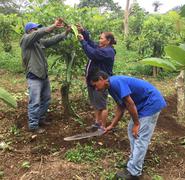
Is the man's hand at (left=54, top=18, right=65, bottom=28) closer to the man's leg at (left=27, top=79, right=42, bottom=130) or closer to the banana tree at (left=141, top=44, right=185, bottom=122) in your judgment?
the man's leg at (left=27, top=79, right=42, bottom=130)

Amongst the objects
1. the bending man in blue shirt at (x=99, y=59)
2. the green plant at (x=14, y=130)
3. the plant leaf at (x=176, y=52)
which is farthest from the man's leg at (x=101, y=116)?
the plant leaf at (x=176, y=52)

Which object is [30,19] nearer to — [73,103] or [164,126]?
[73,103]

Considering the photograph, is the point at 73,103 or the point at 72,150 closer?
the point at 72,150

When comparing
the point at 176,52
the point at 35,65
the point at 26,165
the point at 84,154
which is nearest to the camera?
the point at 176,52

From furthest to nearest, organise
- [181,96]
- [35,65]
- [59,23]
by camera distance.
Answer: [181,96]
[35,65]
[59,23]

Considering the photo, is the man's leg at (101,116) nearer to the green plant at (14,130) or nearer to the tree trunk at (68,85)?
the tree trunk at (68,85)

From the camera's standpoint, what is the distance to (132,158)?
3969 mm

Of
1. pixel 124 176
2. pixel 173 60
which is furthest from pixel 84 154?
pixel 173 60

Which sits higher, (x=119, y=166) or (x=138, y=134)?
(x=138, y=134)

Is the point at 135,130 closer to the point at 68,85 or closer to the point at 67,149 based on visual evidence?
the point at 67,149

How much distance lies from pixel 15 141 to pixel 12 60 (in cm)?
666

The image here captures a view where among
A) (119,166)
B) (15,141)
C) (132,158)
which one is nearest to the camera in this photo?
(132,158)

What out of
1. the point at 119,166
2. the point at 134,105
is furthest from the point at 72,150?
the point at 134,105

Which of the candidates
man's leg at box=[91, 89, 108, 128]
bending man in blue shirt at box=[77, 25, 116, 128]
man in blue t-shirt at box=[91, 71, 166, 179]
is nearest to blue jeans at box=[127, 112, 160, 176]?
man in blue t-shirt at box=[91, 71, 166, 179]
